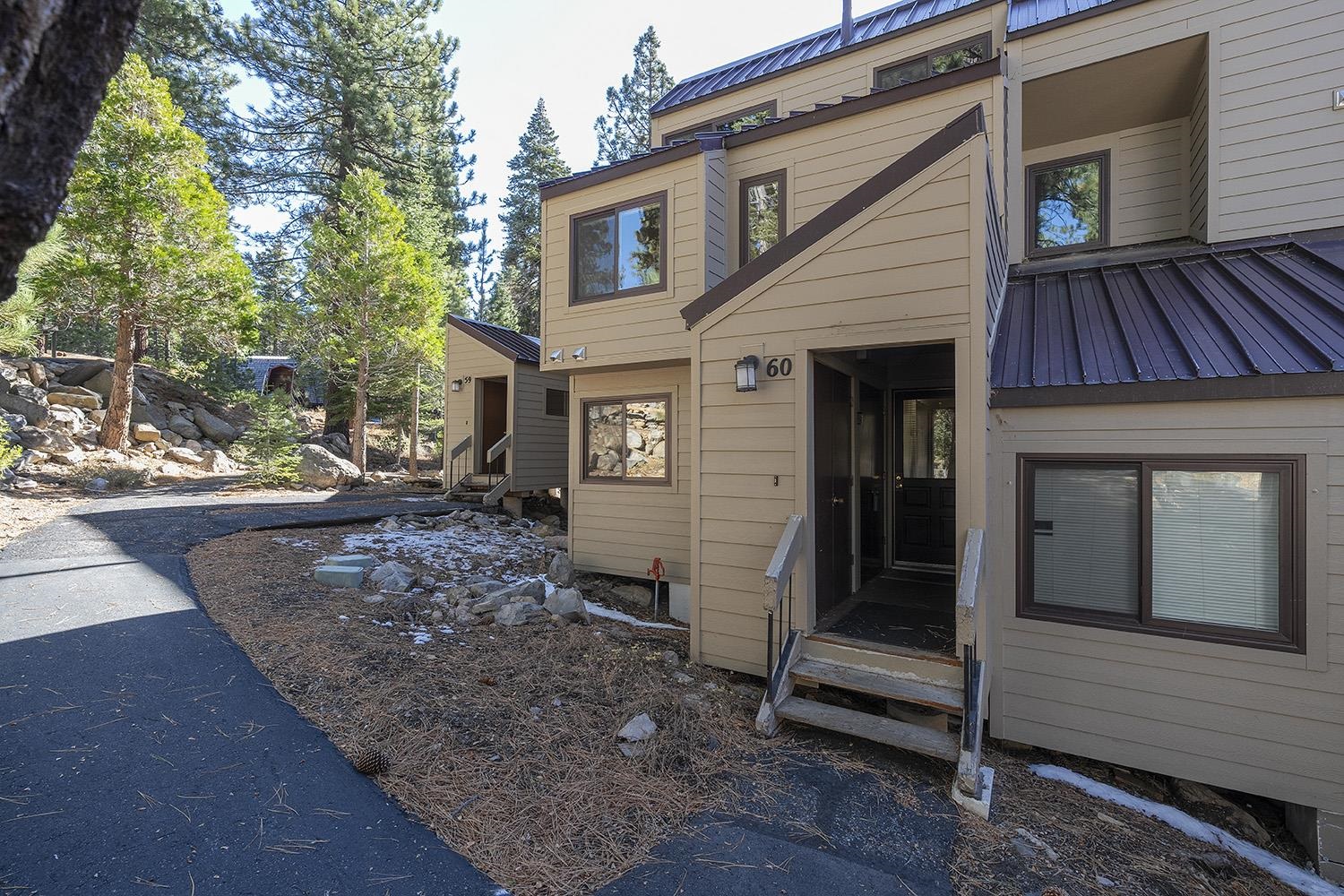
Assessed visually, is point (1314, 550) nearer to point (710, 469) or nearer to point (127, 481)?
point (710, 469)

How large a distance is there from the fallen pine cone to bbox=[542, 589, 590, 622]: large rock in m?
2.70

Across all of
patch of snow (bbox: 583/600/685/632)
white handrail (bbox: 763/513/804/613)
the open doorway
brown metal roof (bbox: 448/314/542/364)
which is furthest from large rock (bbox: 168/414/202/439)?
white handrail (bbox: 763/513/804/613)

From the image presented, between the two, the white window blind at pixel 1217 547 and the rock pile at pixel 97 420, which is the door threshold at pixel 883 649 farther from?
the rock pile at pixel 97 420

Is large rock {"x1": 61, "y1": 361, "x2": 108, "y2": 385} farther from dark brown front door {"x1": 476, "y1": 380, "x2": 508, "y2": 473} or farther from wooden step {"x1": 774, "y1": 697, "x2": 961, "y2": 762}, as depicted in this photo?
wooden step {"x1": 774, "y1": 697, "x2": 961, "y2": 762}

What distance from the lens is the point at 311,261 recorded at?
576 inches

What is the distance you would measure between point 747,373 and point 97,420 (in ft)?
54.7

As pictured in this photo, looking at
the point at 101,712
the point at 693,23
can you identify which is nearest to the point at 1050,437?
the point at 101,712

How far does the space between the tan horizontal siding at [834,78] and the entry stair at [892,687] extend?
691 cm

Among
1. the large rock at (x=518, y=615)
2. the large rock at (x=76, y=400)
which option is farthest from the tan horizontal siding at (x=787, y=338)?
A: the large rock at (x=76, y=400)

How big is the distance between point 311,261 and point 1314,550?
17505 millimetres

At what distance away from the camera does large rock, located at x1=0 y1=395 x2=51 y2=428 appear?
12.7m

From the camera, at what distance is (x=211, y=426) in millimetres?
16656

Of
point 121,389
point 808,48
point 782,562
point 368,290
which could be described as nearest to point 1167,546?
point 782,562

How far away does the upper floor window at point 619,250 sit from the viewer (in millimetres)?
7297
